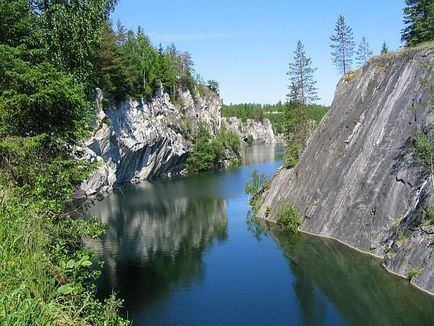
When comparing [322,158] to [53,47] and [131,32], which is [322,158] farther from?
[131,32]

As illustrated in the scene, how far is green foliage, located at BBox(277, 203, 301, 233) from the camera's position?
4219 centimetres

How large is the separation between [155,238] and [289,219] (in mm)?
12009

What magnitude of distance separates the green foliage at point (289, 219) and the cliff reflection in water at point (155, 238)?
5387 mm

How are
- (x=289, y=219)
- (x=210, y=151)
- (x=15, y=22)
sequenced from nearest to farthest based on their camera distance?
(x=15, y=22)
(x=289, y=219)
(x=210, y=151)

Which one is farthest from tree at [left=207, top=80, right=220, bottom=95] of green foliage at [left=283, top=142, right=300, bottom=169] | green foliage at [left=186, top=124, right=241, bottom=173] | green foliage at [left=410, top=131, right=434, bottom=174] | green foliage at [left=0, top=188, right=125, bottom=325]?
green foliage at [left=0, top=188, right=125, bottom=325]

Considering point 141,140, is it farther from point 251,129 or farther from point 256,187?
point 251,129

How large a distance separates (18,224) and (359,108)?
38.4m

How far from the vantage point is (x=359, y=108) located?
137ft

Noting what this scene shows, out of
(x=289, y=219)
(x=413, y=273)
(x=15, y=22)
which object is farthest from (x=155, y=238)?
(x=15, y=22)

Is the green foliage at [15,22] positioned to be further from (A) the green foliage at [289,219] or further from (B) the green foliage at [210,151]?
(B) the green foliage at [210,151]

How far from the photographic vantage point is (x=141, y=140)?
77125 mm

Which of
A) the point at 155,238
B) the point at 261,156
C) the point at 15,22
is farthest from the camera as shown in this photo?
the point at 261,156

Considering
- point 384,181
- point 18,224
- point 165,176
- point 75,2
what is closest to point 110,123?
point 165,176

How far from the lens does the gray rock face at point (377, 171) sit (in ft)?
97.9
